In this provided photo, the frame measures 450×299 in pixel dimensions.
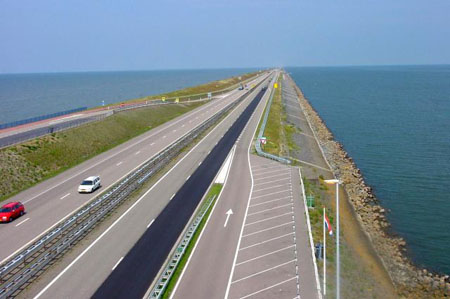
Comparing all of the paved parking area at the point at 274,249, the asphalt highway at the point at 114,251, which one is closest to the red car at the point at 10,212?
the asphalt highway at the point at 114,251

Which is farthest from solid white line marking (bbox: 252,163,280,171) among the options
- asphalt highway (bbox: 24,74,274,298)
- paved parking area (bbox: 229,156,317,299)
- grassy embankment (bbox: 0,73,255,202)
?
grassy embankment (bbox: 0,73,255,202)

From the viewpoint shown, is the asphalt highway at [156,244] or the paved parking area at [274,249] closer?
the paved parking area at [274,249]

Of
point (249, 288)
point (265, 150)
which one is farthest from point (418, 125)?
point (249, 288)

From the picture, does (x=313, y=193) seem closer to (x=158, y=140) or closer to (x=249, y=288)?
(x=249, y=288)

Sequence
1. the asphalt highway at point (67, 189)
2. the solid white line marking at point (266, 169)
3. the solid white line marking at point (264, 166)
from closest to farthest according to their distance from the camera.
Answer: the asphalt highway at point (67, 189), the solid white line marking at point (266, 169), the solid white line marking at point (264, 166)

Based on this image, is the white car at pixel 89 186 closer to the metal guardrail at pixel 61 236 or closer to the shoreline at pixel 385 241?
the metal guardrail at pixel 61 236

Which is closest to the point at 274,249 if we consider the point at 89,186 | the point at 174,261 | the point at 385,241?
the point at 174,261
